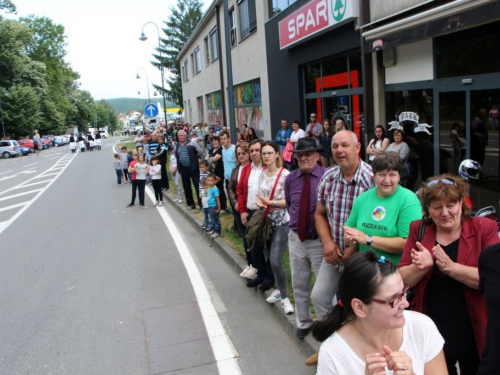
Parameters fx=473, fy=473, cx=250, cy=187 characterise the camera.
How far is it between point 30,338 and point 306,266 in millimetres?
3125

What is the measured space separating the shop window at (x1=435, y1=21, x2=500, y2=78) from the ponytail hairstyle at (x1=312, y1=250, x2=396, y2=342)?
6662 mm

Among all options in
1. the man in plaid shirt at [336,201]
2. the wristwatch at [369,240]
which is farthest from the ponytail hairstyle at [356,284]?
the man in plaid shirt at [336,201]

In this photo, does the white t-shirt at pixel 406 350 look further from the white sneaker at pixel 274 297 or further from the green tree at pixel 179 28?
the green tree at pixel 179 28

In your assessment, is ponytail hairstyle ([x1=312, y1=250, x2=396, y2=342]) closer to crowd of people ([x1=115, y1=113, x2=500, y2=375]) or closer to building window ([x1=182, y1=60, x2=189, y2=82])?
crowd of people ([x1=115, y1=113, x2=500, y2=375])

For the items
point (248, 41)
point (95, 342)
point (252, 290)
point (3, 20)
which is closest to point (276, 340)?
point (252, 290)

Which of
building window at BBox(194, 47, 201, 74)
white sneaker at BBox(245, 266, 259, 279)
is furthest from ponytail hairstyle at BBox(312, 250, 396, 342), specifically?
building window at BBox(194, 47, 201, 74)

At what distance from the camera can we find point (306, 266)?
4.46 metres

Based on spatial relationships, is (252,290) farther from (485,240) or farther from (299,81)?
(299,81)

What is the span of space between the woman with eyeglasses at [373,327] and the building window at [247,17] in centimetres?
1844

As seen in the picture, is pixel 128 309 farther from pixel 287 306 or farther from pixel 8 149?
pixel 8 149

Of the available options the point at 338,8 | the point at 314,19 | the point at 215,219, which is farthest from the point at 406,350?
the point at 314,19

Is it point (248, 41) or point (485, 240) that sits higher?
point (248, 41)

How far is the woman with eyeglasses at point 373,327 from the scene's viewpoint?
211 cm

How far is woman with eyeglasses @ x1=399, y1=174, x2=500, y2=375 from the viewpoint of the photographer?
8.87ft
